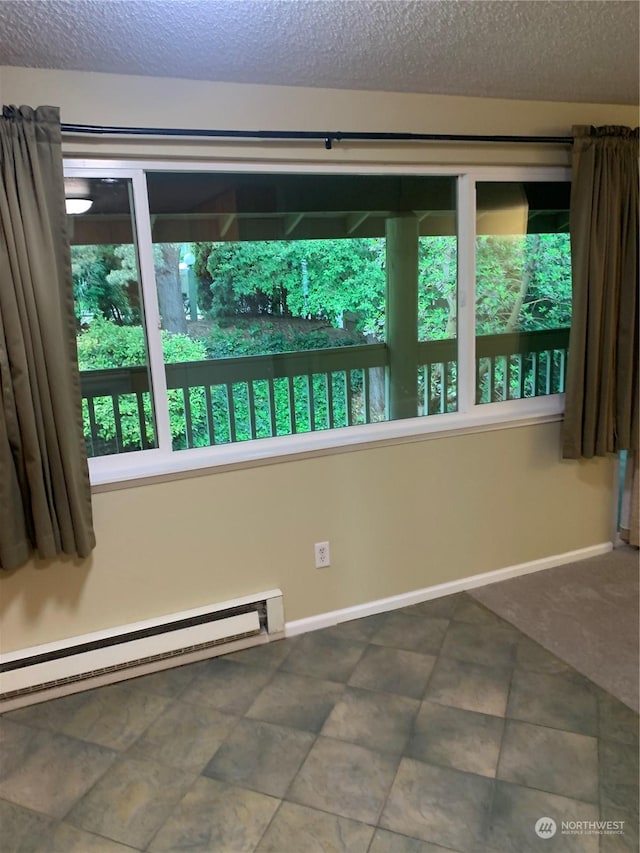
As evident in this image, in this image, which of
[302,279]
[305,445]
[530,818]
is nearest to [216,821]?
[530,818]

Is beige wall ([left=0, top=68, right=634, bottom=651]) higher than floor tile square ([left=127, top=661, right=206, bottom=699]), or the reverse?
beige wall ([left=0, top=68, right=634, bottom=651])

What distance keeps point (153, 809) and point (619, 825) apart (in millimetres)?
1297

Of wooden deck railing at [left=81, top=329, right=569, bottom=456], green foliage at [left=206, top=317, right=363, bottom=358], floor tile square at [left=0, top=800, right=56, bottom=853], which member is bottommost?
floor tile square at [left=0, top=800, right=56, bottom=853]

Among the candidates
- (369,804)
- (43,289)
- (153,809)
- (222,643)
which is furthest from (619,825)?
(43,289)

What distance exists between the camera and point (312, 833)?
1.61m

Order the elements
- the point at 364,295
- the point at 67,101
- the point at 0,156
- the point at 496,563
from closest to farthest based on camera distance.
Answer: the point at 0,156 < the point at 67,101 < the point at 364,295 < the point at 496,563

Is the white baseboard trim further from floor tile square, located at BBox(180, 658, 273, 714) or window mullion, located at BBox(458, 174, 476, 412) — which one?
window mullion, located at BBox(458, 174, 476, 412)

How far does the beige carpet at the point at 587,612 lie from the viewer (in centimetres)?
222

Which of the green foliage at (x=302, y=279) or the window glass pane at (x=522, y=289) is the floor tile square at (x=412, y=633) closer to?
the window glass pane at (x=522, y=289)

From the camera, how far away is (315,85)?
2195 mm

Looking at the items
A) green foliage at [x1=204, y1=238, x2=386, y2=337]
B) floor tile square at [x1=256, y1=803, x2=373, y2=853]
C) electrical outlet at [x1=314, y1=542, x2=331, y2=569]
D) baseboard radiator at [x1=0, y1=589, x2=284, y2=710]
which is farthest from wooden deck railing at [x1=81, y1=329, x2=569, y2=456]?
floor tile square at [x1=256, y1=803, x2=373, y2=853]

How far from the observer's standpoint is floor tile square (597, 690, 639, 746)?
1878 mm

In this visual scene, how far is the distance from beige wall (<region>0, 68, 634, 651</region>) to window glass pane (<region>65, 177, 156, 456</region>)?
0.68 ft

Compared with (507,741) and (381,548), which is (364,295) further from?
(507,741)
